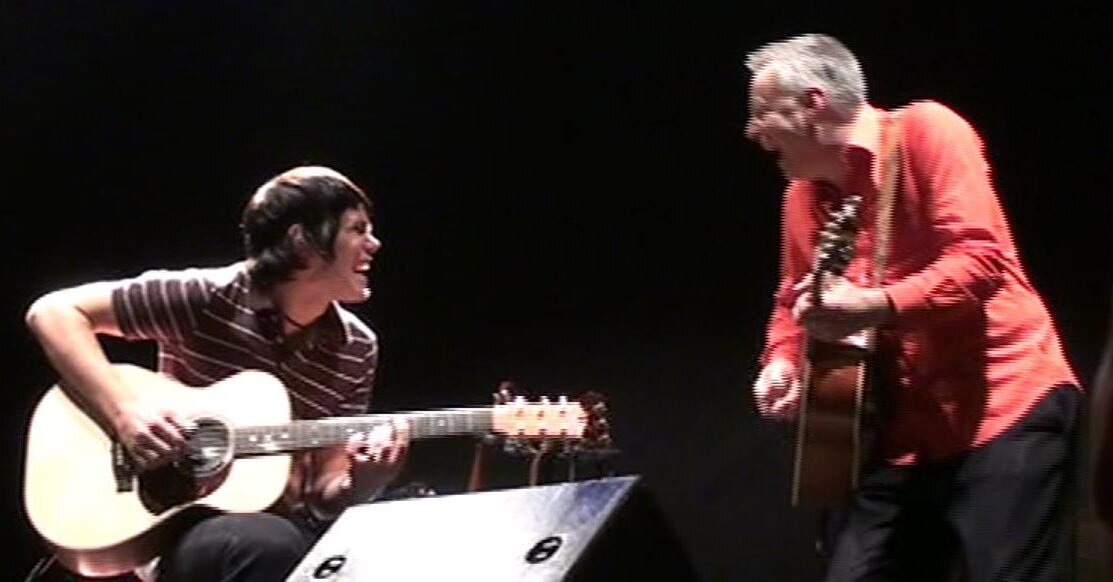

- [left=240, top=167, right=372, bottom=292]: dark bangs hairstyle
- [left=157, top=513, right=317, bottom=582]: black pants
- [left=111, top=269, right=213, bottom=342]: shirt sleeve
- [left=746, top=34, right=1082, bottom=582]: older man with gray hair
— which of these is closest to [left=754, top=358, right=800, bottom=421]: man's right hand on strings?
[left=746, top=34, right=1082, bottom=582]: older man with gray hair

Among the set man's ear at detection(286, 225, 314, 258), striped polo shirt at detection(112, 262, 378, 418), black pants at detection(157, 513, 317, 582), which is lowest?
black pants at detection(157, 513, 317, 582)

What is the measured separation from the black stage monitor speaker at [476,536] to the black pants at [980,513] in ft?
1.22

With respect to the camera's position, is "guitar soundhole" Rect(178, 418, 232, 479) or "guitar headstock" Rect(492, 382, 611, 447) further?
"guitar headstock" Rect(492, 382, 611, 447)

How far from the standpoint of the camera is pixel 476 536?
99.3 inches

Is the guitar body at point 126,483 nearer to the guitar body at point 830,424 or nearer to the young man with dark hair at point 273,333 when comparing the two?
the young man with dark hair at point 273,333

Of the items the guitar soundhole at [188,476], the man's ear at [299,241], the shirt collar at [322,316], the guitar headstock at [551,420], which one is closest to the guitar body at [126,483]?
the guitar soundhole at [188,476]

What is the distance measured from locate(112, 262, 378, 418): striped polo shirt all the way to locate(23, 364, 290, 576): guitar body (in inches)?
1.8

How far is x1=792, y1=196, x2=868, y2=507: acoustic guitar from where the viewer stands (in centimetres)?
245

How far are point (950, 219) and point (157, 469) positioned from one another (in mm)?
1511

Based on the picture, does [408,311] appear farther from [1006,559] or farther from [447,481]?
[1006,559]

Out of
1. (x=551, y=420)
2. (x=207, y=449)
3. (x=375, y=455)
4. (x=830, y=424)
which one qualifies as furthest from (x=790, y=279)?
(x=207, y=449)

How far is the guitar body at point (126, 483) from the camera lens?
116 inches

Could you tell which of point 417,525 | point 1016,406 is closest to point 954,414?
point 1016,406

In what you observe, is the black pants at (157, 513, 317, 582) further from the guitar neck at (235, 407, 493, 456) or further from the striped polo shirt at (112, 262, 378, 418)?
the striped polo shirt at (112, 262, 378, 418)
